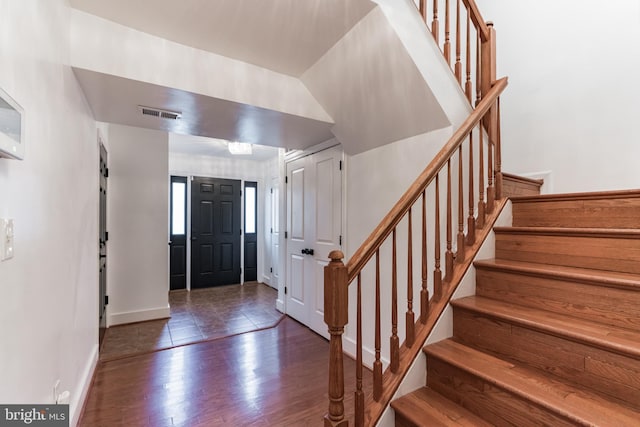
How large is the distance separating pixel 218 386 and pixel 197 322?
1648 millimetres

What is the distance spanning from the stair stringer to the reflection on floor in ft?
7.94

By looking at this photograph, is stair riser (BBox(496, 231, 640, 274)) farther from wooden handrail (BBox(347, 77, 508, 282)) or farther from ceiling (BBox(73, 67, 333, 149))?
ceiling (BBox(73, 67, 333, 149))

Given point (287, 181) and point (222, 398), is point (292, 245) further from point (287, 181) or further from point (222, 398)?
point (222, 398)

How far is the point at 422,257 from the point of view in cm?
160

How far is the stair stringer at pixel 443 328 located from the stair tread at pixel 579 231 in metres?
0.12

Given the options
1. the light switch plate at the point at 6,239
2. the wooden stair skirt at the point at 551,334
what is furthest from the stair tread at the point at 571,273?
the light switch plate at the point at 6,239

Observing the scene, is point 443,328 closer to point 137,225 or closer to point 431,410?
point 431,410

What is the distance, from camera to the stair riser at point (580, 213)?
159cm

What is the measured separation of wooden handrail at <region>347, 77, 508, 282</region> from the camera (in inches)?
52.8

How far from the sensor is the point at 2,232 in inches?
36.0

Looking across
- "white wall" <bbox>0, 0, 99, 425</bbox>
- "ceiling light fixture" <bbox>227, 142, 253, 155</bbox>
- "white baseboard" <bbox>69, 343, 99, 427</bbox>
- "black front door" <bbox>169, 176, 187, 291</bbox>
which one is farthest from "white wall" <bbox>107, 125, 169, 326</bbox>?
"white wall" <bbox>0, 0, 99, 425</bbox>

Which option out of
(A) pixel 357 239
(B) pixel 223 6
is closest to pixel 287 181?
(A) pixel 357 239

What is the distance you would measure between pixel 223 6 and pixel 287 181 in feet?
8.35

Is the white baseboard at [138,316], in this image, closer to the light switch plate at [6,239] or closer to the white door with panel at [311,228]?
the white door with panel at [311,228]
